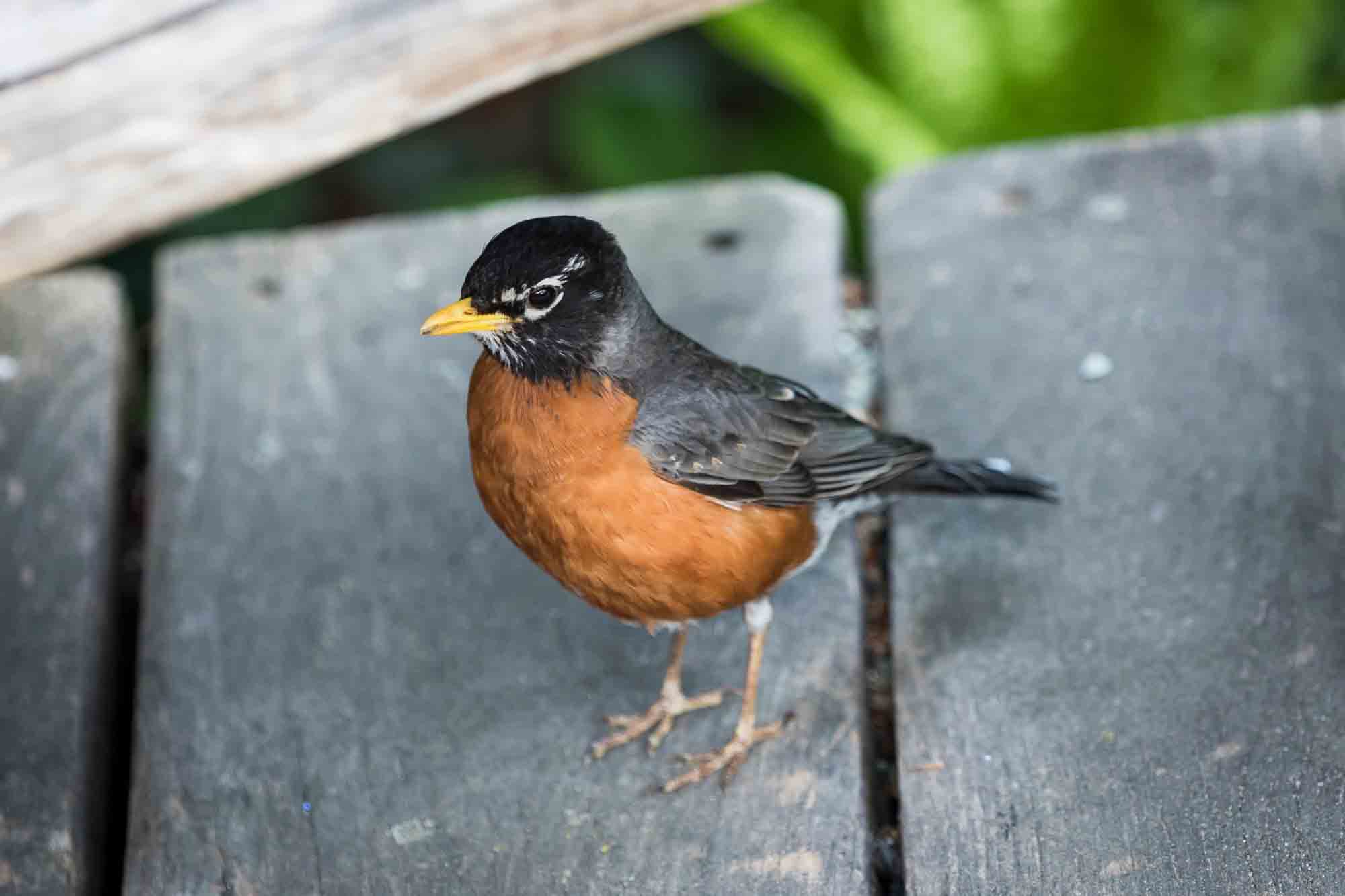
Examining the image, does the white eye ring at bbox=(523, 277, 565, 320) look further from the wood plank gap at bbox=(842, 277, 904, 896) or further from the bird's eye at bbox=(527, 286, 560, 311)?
the wood plank gap at bbox=(842, 277, 904, 896)

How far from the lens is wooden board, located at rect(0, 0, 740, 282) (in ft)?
11.6

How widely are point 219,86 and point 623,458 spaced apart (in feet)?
5.16

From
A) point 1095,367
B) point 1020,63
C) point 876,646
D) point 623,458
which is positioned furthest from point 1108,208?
point 623,458

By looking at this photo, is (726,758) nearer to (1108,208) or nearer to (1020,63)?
(1108,208)

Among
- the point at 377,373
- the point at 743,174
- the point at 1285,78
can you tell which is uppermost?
the point at 377,373

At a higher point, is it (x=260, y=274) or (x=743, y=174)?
(x=260, y=274)

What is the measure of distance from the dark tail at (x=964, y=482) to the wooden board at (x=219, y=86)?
4.85 feet

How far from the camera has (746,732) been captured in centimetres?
296

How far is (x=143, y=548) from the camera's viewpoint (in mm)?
3746

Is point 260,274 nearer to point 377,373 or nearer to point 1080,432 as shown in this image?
point 377,373

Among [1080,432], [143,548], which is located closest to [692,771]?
[1080,432]

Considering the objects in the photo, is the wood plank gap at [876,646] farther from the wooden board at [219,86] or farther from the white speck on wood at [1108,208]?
the wooden board at [219,86]

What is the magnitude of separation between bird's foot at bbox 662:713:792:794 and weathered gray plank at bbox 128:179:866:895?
0.03 metres

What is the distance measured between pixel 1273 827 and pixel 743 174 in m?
4.08
